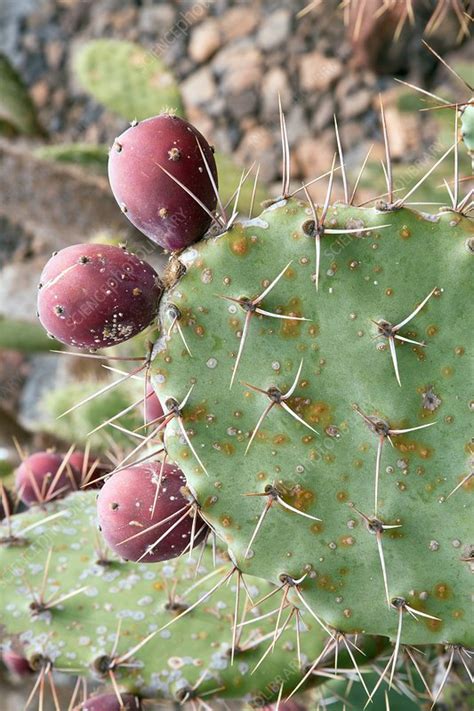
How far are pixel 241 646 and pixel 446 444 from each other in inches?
18.1

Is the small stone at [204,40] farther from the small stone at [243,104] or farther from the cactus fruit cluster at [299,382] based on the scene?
the cactus fruit cluster at [299,382]

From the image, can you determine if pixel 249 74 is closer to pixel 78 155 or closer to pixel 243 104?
pixel 243 104

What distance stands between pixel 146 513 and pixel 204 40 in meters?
3.49

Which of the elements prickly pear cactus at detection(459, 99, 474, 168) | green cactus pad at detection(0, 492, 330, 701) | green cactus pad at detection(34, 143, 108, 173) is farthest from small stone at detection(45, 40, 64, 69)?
prickly pear cactus at detection(459, 99, 474, 168)

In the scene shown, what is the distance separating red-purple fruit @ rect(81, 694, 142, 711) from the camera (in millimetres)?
1205

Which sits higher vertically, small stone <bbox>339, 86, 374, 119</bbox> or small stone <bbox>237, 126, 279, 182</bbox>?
small stone <bbox>339, 86, 374, 119</bbox>

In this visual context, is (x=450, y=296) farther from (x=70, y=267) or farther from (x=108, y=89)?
(x=108, y=89)

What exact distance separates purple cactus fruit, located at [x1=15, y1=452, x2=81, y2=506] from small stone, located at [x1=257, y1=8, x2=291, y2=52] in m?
2.89

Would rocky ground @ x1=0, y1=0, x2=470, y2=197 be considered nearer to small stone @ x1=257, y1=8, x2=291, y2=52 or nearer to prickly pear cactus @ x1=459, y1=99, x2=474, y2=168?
small stone @ x1=257, y1=8, x2=291, y2=52

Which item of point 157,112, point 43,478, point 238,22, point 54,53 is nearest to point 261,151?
point 238,22

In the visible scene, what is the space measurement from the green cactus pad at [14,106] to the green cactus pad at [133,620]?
2.03 metres

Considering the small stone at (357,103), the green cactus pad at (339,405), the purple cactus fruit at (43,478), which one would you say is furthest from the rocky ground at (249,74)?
the green cactus pad at (339,405)

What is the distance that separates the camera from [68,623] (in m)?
1.28

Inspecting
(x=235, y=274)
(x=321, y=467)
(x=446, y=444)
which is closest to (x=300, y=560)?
(x=321, y=467)
